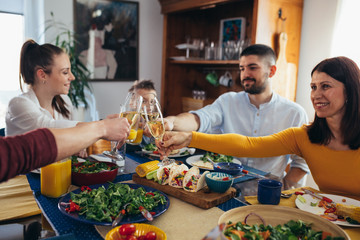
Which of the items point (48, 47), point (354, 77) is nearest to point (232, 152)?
point (354, 77)

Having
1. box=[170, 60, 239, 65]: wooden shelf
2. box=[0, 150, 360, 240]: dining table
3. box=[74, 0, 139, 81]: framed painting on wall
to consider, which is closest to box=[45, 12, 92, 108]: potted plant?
box=[74, 0, 139, 81]: framed painting on wall

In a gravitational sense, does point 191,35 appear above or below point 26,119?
above

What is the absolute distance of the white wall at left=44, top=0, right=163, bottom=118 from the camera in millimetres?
4105

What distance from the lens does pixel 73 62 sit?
349 centimetres

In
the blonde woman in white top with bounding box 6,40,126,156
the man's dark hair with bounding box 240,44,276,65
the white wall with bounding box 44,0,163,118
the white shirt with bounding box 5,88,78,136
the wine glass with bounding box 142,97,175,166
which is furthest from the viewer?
the white wall with bounding box 44,0,163,118

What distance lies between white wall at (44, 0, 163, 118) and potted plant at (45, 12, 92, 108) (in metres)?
0.37

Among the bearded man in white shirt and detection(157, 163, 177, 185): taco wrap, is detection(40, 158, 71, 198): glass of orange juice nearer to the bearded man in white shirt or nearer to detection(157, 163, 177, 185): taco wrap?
detection(157, 163, 177, 185): taco wrap

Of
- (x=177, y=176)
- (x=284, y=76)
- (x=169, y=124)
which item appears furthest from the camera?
(x=284, y=76)

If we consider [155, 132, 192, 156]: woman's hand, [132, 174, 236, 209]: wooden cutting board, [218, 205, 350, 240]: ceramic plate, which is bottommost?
[132, 174, 236, 209]: wooden cutting board

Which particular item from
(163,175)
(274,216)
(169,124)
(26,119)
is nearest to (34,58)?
(26,119)

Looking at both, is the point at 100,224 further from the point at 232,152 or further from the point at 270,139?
the point at 270,139

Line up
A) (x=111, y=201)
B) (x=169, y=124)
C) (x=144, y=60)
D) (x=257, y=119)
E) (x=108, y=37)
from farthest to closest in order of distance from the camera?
(x=144, y=60) → (x=108, y=37) → (x=257, y=119) → (x=169, y=124) → (x=111, y=201)

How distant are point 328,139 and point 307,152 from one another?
0.40ft

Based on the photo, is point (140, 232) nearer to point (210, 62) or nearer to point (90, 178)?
point (90, 178)
